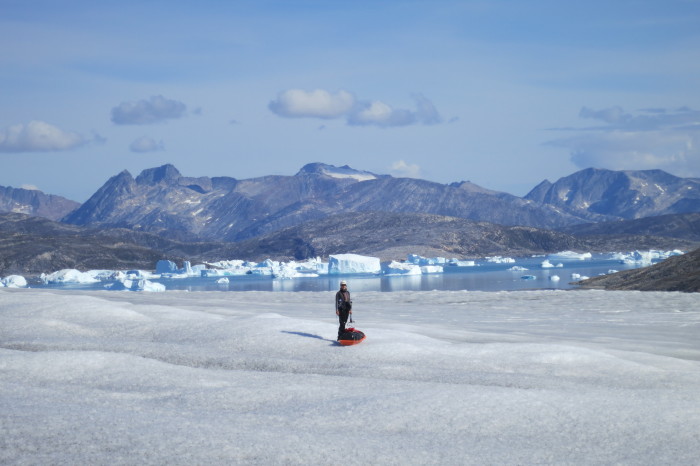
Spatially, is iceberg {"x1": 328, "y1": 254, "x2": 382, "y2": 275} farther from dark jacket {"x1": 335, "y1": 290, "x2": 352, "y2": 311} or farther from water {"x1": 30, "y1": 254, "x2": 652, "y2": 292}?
dark jacket {"x1": 335, "y1": 290, "x2": 352, "y2": 311}

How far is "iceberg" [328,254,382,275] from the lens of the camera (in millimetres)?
130875

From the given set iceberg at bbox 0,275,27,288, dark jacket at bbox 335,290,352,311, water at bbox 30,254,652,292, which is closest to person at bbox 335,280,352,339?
dark jacket at bbox 335,290,352,311

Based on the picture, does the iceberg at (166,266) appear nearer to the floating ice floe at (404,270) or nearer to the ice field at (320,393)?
the floating ice floe at (404,270)

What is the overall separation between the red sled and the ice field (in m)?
0.33

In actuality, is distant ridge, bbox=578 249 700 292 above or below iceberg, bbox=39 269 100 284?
above

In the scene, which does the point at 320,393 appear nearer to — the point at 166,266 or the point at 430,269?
the point at 430,269

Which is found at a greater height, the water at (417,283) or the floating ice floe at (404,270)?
the floating ice floe at (404,270)

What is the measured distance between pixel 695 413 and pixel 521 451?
12.3ft

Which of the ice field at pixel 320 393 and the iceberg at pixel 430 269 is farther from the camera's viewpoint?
the iceberg at pixel 430 269

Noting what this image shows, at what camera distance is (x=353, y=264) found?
132m

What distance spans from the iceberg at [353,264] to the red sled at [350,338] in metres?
112

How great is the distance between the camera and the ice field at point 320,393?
8758 mm

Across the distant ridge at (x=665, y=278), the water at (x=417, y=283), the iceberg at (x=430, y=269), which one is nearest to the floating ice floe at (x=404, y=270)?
the water at (x=417, y=283)

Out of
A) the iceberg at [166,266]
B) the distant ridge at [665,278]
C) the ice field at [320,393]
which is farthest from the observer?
the iceberg at [166,266]
